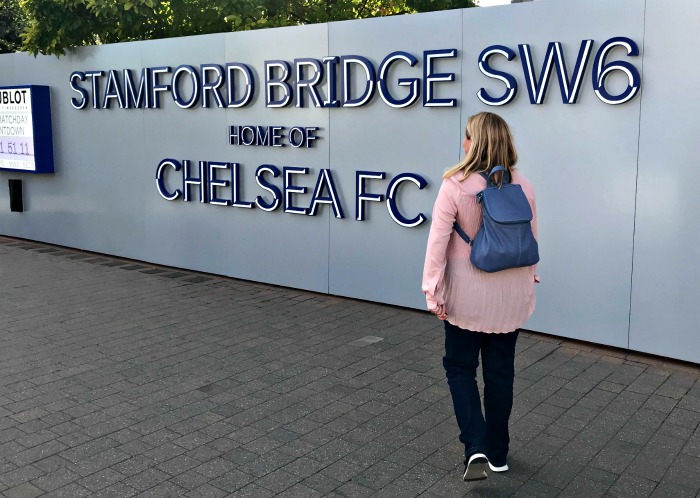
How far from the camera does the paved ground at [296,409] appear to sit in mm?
4105

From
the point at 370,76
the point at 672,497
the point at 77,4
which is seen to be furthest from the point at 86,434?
the point at 77,4

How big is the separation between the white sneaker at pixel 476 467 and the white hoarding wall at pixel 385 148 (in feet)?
8.87

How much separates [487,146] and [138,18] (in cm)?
824

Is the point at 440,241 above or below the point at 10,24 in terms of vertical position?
below

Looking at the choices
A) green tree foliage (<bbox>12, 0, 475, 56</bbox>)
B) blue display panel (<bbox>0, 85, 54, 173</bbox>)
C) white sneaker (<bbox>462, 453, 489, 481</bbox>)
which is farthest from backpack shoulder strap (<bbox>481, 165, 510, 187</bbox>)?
blue display panel (<bbox>0, 85, 54, 173</bbox>)

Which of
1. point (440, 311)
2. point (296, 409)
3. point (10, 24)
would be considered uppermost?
point (10, 24)

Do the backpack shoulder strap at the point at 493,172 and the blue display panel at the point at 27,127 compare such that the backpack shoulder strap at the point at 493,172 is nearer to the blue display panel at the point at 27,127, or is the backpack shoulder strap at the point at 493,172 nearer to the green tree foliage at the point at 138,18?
the green tree foliage at the point at 138,18

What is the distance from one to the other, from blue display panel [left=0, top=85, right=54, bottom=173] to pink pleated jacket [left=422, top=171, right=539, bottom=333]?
8487mm

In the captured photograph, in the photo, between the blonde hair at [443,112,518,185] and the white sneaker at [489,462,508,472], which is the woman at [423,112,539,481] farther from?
the white sneaker at [489,462,508,472]

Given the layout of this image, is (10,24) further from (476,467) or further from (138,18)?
(476,467)

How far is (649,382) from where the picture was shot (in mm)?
5590

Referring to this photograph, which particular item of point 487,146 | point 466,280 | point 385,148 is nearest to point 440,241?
point 466,280

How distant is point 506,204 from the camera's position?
3.85 m

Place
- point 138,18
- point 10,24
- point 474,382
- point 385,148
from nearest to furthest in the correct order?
point 474,382
point 385,148
point 138,18
point 10,24
